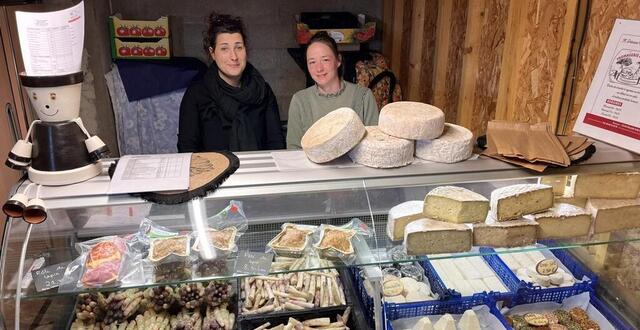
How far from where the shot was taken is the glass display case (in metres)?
1.51

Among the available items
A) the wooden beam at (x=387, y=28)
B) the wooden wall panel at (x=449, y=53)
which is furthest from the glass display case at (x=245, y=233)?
the wooden beam at (x=387, y=28)

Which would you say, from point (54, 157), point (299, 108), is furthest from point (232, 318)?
point (299, 108)

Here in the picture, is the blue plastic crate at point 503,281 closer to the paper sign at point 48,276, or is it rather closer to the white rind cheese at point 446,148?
the white rind cheese at point 446,148

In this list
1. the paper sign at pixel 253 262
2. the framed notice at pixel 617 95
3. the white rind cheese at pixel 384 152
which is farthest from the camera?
the framed notice at pixel 617 95

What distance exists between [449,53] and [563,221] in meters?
2.35

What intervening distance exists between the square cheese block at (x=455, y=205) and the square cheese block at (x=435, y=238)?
32mm

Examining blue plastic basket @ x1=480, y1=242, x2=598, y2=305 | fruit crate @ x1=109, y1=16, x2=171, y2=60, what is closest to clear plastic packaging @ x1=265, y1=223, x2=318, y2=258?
blue plastic basket @ x1=480, y1=242, x2=598, y2=305

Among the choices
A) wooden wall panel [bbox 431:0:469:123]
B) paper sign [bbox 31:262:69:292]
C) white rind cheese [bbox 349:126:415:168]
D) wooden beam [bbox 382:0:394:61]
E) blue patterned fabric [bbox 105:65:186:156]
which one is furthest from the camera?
wooden beam [bbox 382:0:394:61]

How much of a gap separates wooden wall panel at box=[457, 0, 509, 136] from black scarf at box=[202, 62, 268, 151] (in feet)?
4.74

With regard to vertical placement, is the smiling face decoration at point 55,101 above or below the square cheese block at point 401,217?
above

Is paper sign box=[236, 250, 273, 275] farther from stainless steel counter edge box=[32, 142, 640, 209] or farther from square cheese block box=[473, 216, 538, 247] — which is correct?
square cheese block box=[473, 216, 538, 247]

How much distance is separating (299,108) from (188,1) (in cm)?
286

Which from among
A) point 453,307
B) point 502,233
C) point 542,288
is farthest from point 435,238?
point 542,288

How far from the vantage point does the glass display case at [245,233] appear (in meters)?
1.51
